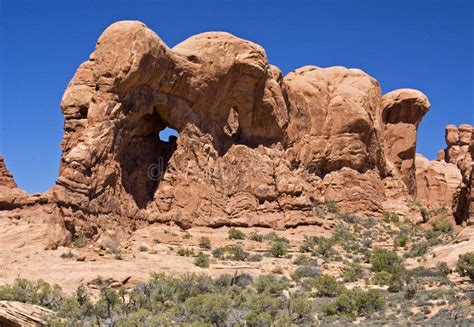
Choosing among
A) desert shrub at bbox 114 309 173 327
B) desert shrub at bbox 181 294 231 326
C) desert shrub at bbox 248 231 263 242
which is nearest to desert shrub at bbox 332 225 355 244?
desert shrub at bbox 248 231 263 242

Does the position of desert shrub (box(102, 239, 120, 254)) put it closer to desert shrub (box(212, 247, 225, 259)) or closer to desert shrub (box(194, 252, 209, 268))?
desert shrub (box(194, 252, 209, 268))

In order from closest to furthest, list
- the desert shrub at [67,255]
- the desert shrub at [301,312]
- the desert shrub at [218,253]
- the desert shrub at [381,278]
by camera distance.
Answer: the desert shrub at [301,312] < the desert shrub at [67,255] < the desert shrub at [381,278] < the desert shrub at [218,253]

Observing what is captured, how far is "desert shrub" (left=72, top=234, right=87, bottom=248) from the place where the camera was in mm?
29328

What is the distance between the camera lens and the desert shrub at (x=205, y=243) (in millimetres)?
33656

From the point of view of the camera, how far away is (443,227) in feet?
133

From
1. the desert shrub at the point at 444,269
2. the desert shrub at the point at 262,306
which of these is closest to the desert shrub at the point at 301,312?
the desert shrub at the point at 262,306

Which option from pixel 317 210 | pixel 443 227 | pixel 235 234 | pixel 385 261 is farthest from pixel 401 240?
pixel 235 234

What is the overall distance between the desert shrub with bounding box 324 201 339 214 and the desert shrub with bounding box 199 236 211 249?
9.99 metres

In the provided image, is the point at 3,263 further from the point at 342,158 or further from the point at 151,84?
the point at 342,158

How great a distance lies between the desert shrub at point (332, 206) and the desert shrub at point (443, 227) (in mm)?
5046

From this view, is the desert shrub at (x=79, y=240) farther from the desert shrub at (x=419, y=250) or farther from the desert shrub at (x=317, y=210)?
the desert shrub at (x=317, y=210)

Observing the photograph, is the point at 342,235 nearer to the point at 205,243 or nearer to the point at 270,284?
the point at 205,243

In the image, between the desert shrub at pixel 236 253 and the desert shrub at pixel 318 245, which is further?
the desert shrub at pixel 318 245

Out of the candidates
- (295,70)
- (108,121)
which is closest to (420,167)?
(295,70)
